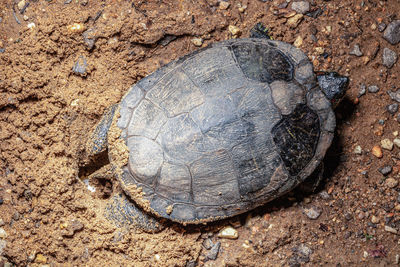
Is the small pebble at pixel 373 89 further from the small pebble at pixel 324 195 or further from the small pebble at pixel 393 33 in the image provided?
the small pebble at pixel 324 195

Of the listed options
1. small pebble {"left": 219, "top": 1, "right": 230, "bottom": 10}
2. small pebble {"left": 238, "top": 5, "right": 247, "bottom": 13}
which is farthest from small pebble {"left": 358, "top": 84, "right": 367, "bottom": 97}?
small pebble {"left": 219, "top": 1, "right": 230, "bottom": 10}

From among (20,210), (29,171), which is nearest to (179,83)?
(29,171)

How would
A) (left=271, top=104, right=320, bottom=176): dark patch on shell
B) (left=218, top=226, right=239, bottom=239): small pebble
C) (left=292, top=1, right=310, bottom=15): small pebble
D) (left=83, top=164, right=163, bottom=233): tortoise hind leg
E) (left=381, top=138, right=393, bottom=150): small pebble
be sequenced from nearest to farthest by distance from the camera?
1. (left=271, top=104, right=320, bottom=176): dark patch on shell
2. (left=83, top=164, right=163, bottom=233): tortoise hind leg
3. (left=218, top=226, right=239, bottom=239): small pebble
4. (left=381, top=138, right=393, bottom=150): small pebble
5. (left=292, top=1, right=310, bottom=15): small pebble

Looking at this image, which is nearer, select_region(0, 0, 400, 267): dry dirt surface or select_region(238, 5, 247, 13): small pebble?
select_region(0, 0, 400, 267): dry dirt surface

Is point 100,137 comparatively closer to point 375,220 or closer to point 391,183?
point 375,220

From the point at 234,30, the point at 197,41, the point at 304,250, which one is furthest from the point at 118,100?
the point at 304,250

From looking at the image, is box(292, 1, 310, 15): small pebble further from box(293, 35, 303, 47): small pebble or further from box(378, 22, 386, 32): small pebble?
box(378, 22, 386, 32): small pebble

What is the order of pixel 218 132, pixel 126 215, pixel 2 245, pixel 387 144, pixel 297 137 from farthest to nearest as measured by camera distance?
pixel 387 144 < pixel 2 245 < pixel 126 215 < pixel 297 137 < pixel 218 132
